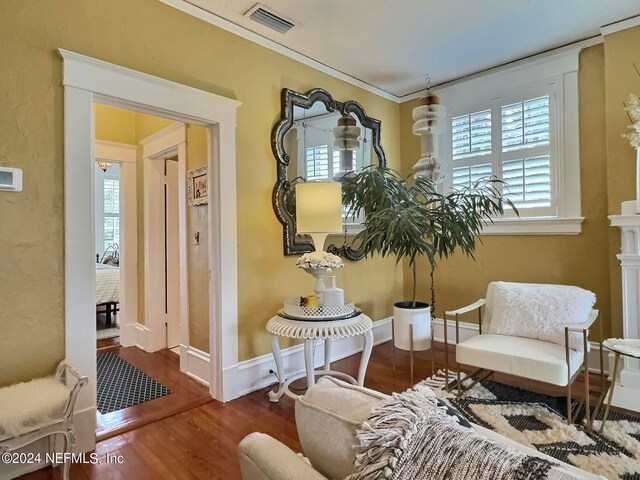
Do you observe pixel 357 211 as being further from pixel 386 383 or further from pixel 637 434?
pixel 637 434

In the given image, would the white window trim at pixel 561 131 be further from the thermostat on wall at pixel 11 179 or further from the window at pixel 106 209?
the window at pixel 106 209

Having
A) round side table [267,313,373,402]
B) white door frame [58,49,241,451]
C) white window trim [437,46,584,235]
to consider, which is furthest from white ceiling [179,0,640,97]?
round side table [267,313,373,402]

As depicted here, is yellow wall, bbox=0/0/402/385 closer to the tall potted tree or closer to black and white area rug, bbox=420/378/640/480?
the tall potted tree

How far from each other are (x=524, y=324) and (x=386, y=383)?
112 centimetres

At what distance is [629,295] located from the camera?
2.58 m

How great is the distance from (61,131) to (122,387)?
1991mm

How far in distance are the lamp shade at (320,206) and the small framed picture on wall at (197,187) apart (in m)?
0.92

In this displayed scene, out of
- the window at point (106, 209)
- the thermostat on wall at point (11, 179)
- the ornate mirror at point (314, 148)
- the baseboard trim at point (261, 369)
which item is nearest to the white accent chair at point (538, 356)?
the baseboard trim at point (261, 369)

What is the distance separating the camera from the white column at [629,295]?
8.30 feet

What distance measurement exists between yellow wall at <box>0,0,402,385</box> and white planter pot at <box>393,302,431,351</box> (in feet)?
3.20

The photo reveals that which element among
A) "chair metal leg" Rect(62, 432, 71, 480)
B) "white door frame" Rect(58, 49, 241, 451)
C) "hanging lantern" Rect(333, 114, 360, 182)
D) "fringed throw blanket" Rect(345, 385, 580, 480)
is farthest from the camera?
"hanging lantern" Rect(333, 114, 360, 182)

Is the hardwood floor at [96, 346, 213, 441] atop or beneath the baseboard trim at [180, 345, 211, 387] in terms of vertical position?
beneath

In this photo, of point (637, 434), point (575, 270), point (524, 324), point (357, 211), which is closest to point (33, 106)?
point (357, 211)

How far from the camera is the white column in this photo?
2529 millimetres
